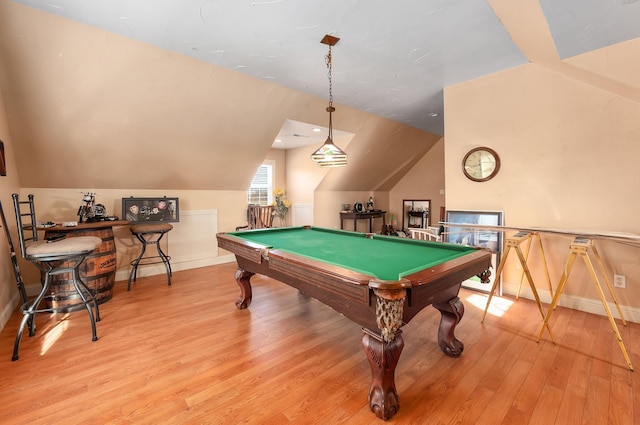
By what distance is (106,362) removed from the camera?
206 centimetres

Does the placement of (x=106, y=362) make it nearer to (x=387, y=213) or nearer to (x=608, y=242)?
(x=608, y=242)

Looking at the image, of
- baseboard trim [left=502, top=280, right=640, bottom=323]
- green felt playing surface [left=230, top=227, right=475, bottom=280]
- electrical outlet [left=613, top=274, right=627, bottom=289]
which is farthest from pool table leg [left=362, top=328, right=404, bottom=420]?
electrical outlet [left=613, top=274, right=627, bottom=289]

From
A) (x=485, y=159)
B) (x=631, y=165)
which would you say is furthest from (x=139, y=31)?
(x=631, y=165)

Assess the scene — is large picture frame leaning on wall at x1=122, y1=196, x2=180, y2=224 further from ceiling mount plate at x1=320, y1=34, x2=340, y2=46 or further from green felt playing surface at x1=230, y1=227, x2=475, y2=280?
ceiling mount plate at x1=320, y1=34, x2=340, y2=46

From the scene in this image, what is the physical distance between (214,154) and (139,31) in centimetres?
196

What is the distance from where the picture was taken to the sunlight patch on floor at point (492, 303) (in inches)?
116

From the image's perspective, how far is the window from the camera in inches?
251

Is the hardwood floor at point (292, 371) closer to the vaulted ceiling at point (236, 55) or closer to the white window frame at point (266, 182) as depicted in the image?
the vaulted ceiling at point (236, 55)

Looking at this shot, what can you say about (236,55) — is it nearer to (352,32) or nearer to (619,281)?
(352,32)

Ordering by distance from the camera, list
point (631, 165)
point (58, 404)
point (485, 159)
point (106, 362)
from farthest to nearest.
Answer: point (485, 159) → point (631, 165) → point (106, 362) → point (58, 404)

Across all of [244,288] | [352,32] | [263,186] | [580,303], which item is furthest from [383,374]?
[263,186]

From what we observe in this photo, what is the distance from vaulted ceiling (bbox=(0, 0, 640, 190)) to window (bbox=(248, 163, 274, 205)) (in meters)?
2.21

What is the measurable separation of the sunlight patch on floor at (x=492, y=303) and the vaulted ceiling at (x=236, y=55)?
8.23ft

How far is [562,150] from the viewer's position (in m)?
2.98
